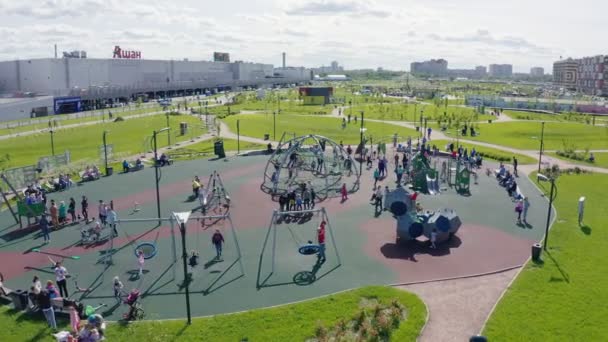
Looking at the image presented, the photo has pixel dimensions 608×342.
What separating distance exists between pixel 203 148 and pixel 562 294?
4086 centimetres

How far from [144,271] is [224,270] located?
3614mm

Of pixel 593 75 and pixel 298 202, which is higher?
pixel 593 75

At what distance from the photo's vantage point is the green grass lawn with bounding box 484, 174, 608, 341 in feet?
55.6

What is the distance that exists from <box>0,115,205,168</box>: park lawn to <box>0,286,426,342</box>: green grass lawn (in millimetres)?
31301

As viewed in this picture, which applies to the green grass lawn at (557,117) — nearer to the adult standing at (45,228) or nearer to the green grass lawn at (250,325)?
the green grass lawn at (250,325)

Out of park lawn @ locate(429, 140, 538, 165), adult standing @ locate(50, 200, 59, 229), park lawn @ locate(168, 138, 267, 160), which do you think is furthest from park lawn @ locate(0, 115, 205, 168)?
park lawn @ locate(429, 140, 538, 165)

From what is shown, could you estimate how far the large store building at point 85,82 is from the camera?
8875 centimetres

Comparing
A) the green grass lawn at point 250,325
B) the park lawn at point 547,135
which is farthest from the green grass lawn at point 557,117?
the green grass lawn at point 250,325

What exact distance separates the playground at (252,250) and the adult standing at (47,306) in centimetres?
175

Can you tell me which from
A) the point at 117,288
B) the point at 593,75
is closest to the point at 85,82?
the point at 117,288

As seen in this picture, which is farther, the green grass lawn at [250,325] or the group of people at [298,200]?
the group of people at [298,200]

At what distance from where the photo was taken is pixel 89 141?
5784cm

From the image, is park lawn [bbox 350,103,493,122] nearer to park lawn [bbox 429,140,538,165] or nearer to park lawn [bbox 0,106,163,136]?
park lawn [bbox 429,140,538,165]

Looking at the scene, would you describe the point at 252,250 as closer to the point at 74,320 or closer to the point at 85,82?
the point at 74,320
